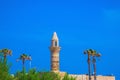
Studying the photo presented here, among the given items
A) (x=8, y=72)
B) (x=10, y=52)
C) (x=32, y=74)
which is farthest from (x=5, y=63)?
(x=10, y=52)

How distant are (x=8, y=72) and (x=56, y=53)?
22.5 m

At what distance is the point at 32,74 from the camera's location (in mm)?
69062

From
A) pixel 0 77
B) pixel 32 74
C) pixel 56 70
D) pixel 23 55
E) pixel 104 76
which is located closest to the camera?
pixel 0 77

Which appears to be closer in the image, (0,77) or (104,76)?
(0,77)

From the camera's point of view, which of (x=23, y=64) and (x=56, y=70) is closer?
(x=56, y=70)

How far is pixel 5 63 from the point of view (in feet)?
205

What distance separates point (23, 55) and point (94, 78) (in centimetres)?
1684

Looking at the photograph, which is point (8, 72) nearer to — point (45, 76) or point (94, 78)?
point (45, 76)

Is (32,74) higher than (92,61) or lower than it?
lower

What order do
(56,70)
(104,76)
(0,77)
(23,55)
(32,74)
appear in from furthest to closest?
(23,55) → (104,76) → (56,70) → (32,74) → (0,77)

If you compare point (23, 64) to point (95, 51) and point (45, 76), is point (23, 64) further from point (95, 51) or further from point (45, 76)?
point (45, 76)

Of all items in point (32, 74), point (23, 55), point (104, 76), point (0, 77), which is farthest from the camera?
point (23, 55)

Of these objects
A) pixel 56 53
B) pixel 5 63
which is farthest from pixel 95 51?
pixel 5 63

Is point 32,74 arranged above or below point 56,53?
below
